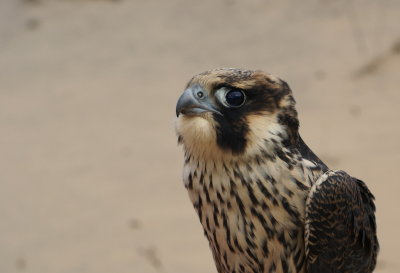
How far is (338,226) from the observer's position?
2.24 meters

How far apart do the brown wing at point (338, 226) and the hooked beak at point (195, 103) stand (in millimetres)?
466

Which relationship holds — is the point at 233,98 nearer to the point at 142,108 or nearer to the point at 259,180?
the point at 259,180

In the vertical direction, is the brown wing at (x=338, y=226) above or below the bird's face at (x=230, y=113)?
below

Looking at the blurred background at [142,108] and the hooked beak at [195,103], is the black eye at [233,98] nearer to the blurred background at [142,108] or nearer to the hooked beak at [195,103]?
the hooked beak at [195,103]

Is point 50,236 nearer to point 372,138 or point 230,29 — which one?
point 372,138

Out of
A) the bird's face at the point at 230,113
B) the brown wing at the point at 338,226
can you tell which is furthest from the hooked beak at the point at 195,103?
the brown wing at the point at 338,226

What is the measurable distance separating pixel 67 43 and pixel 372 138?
16.4 feet

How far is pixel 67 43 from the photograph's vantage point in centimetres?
919

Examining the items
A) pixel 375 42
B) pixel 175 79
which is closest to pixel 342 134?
pixel 375 42

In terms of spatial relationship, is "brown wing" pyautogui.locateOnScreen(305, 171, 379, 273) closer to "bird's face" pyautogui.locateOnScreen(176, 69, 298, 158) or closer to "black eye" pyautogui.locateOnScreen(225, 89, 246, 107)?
"bird's face" pyautogui.locateOnScreen(176, 69, 298, 158)

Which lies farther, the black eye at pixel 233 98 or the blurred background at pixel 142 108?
the blurred background at pixel 142 108

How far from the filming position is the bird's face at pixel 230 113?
2107 millimetres

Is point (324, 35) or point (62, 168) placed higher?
point (324, 35)

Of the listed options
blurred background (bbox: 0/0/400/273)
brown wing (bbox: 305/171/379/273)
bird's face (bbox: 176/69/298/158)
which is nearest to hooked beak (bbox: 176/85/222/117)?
bird's face (bbox: 176/69/298/158)
